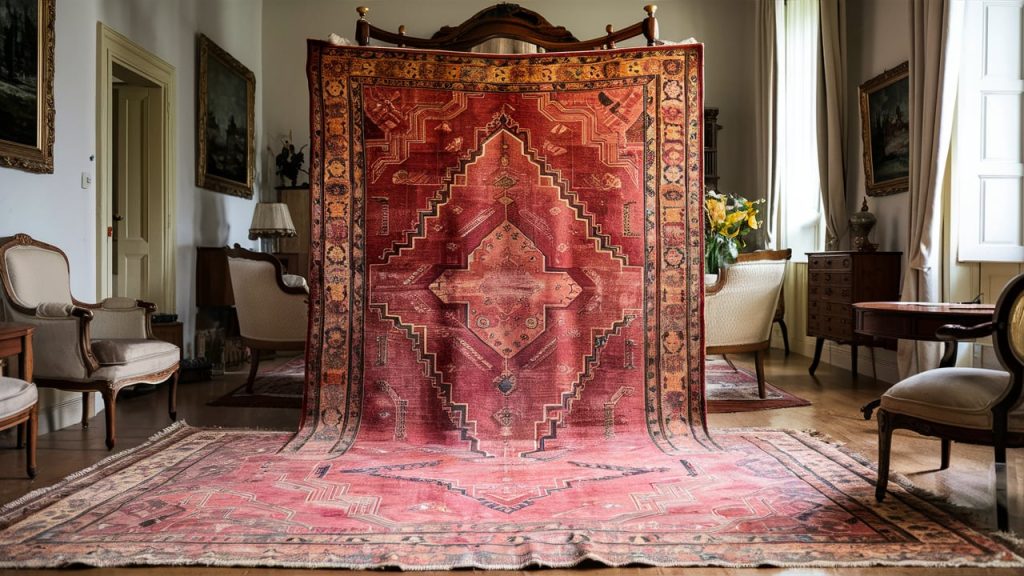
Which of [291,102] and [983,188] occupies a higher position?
[291,102]

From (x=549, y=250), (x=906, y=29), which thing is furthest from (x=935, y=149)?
(x=549, y=250)

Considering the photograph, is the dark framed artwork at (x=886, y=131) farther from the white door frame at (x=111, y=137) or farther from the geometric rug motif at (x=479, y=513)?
the white door frame at (x=111, y=137)

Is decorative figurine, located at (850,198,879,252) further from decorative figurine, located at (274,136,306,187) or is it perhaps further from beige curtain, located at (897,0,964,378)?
decorative figurine, located at (274,136,306,187)

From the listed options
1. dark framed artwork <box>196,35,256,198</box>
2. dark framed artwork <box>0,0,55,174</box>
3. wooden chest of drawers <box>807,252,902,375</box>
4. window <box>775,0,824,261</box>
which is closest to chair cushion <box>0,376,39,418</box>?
dark framed artwork <box>0,0,55,174</box>

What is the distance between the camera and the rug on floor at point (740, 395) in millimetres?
4805

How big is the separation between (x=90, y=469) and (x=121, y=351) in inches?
36.1

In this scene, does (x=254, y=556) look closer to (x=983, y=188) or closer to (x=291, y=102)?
(x=983, y=188)

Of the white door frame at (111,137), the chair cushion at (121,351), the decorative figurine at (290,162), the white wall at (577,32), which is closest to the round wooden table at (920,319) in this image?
the chair cushion at (121,351)

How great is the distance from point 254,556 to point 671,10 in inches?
327

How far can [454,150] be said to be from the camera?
3.88 metres

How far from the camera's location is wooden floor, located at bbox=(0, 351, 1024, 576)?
2.24 meters

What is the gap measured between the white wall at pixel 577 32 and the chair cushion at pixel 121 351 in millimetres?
5099

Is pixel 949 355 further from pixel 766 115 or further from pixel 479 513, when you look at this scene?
pixel 766 115

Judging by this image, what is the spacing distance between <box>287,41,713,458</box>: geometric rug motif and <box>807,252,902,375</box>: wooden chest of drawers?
8.14 feet
